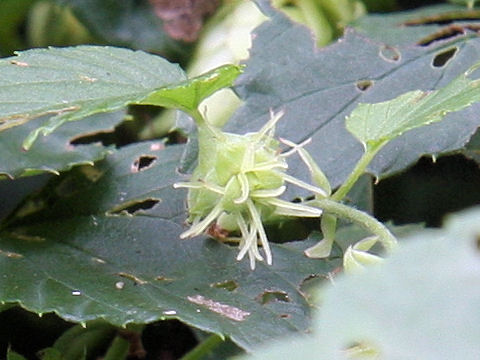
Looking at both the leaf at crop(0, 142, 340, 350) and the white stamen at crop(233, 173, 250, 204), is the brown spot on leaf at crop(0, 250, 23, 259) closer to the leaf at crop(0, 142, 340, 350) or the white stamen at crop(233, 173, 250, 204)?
the leaf at crop(0, 142, 340, 350)

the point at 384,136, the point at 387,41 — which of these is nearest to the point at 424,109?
the point at 384,136

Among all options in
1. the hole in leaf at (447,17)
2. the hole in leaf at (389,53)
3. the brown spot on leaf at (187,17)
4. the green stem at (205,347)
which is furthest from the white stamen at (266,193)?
the brown spot on leaf at (187,17)

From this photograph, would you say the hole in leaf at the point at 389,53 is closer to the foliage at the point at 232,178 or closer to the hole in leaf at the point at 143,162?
the foliage at the point at 232,178

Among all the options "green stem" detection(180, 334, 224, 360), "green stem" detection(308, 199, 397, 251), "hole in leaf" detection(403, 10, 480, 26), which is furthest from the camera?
"hole in leaf" detection(403, 10, 480, 26)

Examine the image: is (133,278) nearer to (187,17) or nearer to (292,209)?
(292,209)

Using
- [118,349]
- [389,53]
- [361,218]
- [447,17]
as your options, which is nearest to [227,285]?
[361,218]

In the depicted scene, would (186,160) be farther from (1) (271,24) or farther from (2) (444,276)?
(2) (444,276)

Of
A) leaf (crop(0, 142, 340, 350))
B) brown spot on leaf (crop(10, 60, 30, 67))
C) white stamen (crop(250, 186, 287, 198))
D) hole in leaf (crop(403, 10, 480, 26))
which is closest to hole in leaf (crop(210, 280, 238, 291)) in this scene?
leaf (crop(0, 142, 340, 350))

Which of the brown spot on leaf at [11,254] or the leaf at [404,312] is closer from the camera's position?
the leaf at [404,312]
